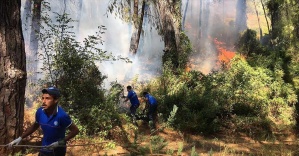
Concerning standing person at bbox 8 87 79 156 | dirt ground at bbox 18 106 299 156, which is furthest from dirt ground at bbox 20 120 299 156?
standing person at bbox 8 87 79 156

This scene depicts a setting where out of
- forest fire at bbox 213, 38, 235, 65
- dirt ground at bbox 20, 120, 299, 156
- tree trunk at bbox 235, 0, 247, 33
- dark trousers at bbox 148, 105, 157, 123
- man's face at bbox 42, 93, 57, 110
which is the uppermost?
tree trunk at bbox 235, 0, 247, 33

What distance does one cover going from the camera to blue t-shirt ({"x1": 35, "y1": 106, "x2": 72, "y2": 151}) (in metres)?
3.62

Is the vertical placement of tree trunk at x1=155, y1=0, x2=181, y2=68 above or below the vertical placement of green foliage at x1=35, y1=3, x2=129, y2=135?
above

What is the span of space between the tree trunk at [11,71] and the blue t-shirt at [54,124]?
192 cm

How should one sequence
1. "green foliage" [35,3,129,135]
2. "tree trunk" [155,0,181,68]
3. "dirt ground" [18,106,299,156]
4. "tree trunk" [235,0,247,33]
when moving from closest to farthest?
"dirt ground" [18,106,299,156]
"green foliage" [35,3,129,135]
"tree trunk" [155,0,181,68]
"tree trunk" [235,0,247,33]

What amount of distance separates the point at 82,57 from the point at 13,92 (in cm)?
308

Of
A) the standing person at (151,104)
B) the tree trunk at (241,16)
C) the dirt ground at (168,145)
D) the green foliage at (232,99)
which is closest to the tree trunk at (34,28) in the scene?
the dirt ground at (168,145)

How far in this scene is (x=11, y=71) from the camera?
5262 mm

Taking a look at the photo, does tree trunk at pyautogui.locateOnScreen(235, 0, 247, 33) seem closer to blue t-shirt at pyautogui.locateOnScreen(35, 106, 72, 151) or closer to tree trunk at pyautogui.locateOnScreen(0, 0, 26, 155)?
tree trunk at pyautogui.locateOnScreen(0, 0, 26, 155)

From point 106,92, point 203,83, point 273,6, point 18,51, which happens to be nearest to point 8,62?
point 18,51

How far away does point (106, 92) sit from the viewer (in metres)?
9.52

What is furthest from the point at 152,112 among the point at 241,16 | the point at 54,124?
the point at 241,16

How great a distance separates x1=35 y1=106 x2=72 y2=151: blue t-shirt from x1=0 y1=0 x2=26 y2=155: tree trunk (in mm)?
1918

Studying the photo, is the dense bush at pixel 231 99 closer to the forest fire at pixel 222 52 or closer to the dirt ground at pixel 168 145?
the dirt ground at pixel 168 145
